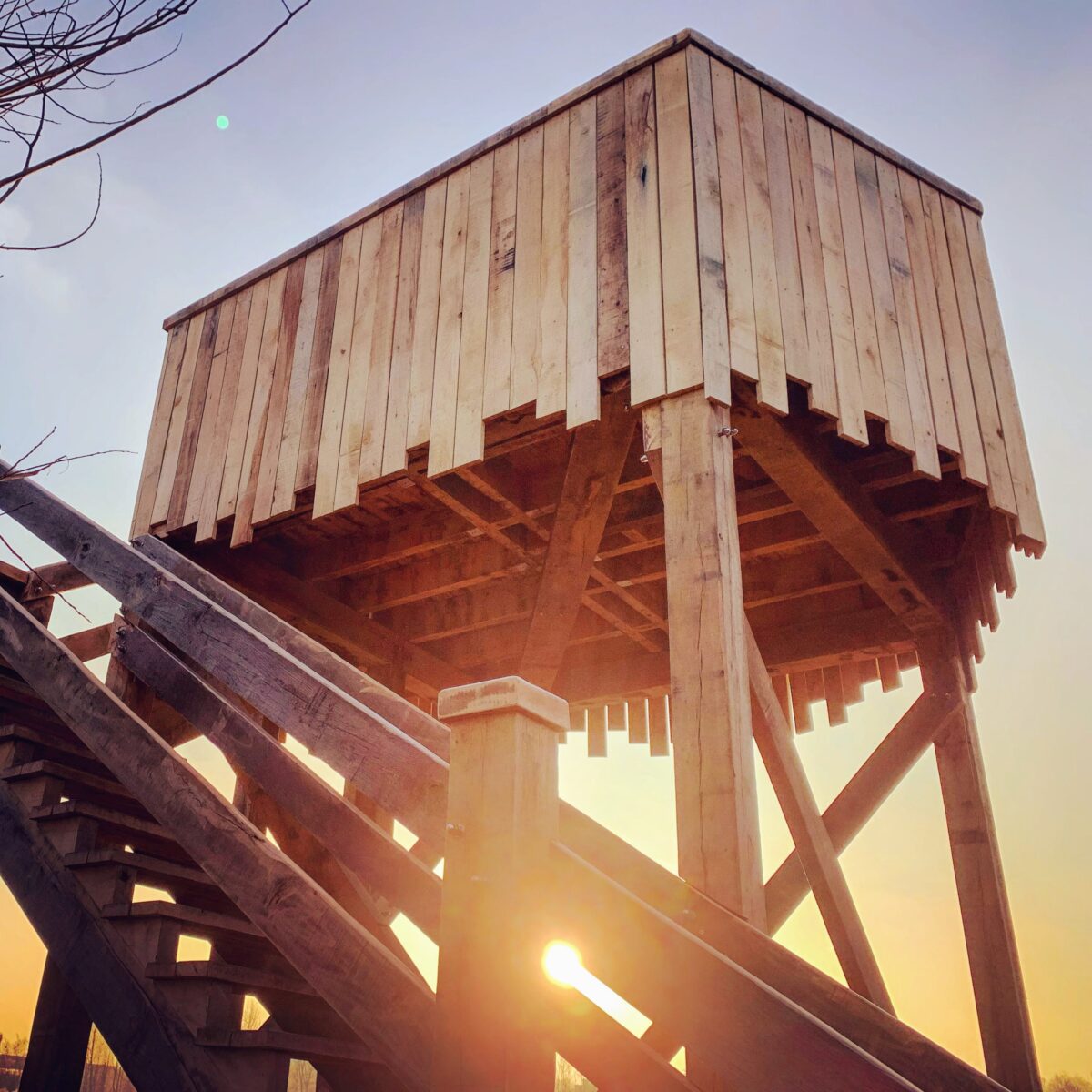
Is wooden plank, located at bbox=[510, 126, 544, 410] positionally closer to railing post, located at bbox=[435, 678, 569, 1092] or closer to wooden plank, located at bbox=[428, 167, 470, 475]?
wooden plank, located at bbox=[428, 167, 470, 475]

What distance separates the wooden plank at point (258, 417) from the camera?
6266 millimetres

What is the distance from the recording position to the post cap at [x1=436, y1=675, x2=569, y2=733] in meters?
2.27

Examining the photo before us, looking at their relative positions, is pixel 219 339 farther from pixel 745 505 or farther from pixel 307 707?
pixel 307 707

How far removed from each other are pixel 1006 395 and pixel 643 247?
2437mm

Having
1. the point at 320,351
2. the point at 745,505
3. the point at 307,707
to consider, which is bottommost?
the point at 307,707

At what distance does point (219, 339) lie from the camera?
23.6 ft

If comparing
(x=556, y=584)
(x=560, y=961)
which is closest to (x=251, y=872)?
(x=560, y=961)

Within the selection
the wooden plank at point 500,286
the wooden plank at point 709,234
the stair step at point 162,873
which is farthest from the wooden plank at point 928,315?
the stair step at point 162,873

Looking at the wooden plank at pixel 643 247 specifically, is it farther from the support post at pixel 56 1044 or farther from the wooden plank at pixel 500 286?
the support post at pixel 56 1044

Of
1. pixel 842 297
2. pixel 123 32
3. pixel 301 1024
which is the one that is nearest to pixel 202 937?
pixel 301 1024

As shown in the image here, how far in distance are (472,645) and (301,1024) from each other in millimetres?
4520

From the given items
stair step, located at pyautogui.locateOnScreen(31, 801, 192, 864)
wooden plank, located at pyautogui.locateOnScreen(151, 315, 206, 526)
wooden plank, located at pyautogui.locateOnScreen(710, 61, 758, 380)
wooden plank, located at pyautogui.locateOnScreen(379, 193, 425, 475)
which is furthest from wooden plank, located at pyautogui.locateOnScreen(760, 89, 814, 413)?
wooden plank, located at pyautogui.locateOnScreen(151, 315, 206, 526)

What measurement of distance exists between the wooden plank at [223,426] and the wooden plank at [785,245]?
11.9 feet

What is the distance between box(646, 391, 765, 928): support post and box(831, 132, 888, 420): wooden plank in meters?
1.04
